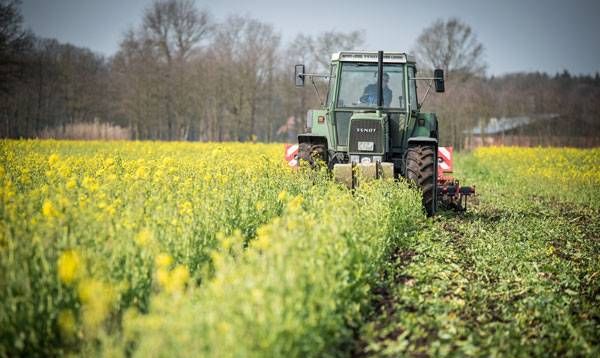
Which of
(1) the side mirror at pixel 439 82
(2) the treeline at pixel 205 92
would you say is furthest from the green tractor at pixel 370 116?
(2) the treeline at pixel 205 92

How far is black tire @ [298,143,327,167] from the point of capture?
38.8 ft

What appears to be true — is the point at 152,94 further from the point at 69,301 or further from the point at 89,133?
the point at 69,301

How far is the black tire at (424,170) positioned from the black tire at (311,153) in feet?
5.36

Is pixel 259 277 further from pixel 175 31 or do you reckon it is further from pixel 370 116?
pixel 175 31

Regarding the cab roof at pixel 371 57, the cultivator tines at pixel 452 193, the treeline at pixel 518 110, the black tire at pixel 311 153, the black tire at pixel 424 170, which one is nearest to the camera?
the black tire at pixel 424 170

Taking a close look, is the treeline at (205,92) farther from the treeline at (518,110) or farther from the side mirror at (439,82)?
the side mirror at (439,82)

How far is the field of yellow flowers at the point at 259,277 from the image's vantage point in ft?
13.6

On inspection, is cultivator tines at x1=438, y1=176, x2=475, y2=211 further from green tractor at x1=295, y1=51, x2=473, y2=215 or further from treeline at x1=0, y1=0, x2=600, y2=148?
treeline at x1=0, y1=0, x2=600, y2=148

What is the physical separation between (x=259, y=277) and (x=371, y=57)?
862cm

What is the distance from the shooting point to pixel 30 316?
443cm

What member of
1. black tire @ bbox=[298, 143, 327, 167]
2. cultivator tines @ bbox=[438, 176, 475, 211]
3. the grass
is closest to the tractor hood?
black tire @ bbox=[298, 143, 327, 167]

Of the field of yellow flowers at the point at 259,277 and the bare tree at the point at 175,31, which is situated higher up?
the bare tree at the point at 175,31

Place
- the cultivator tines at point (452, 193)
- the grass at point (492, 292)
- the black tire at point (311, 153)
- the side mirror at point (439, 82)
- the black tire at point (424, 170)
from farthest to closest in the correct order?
the cultivator tines at point (452, 193) < the black tire at point (311, 153) < the side mirror at point (439, 82) < the black tire at point (424, 170) < the grass at point (492, 292)

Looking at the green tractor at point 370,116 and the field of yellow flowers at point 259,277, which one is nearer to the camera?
the field of yellow flowers at point 259,277
